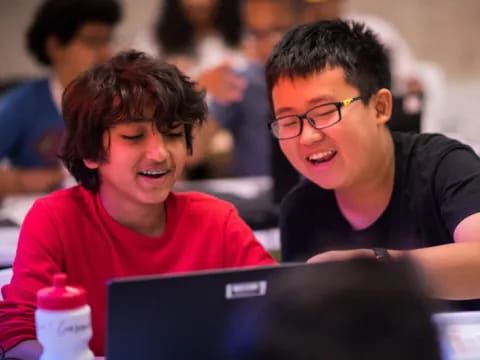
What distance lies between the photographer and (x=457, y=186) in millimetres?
1329

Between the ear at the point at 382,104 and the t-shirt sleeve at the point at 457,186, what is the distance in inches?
5.7

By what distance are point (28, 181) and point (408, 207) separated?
1612 millimetres

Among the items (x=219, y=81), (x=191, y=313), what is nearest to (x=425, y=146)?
(x=191, y=313)

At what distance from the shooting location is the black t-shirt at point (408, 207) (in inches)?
52.6

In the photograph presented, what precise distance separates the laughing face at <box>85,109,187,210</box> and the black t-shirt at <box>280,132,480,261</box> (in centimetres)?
32

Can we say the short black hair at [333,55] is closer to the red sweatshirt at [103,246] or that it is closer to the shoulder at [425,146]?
the shoulder at [425,146]

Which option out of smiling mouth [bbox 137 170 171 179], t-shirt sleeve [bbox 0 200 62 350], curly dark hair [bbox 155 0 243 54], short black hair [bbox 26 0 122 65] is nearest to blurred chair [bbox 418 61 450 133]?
curly dark hair [bbox 155 0 243 54]

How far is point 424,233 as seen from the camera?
142 cm

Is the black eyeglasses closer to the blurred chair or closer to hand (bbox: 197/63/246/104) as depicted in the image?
hand (bbox: 197/63/246/104)

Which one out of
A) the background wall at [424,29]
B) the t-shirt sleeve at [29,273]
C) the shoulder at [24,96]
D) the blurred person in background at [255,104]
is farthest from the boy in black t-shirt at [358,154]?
the background wall at [424,29]

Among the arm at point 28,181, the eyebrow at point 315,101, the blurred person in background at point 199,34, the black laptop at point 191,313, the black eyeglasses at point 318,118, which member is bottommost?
the arm at point 28,181

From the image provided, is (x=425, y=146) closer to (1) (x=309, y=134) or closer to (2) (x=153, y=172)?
(1) (x=309, y=134)

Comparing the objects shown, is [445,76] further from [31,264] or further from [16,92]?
[31,264]

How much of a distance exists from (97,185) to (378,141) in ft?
1.76
